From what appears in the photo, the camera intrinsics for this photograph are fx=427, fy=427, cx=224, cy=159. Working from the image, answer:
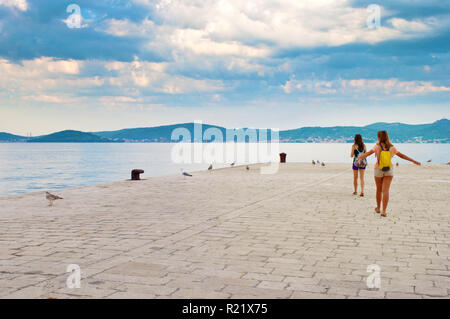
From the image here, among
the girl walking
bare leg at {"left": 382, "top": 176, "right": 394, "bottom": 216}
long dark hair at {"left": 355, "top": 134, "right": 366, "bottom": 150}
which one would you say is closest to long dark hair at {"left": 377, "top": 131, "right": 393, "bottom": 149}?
the girl walking

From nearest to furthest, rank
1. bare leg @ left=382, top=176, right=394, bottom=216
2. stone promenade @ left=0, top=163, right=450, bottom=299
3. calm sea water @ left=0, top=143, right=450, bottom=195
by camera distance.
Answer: stone promenade @ left=0, top=163, right=450, bottom=299
bare leg @ left=382, top=176, right=394, bottom=216
calm sea water @ left=0, top=143, right=450, bottom=195

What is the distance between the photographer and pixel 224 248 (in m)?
6.45

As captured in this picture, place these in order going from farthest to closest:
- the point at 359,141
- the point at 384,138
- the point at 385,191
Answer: the point at 359,141, the point at 384,138, the point at 385,191

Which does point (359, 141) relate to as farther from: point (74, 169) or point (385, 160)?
point (74, 169)

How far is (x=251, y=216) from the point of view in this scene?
9.47 m

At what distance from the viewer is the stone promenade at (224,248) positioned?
461cm

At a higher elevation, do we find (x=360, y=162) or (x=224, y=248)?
→ (x=360, y=162)

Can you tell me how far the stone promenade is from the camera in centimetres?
461

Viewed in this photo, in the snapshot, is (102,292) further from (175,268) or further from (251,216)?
(251,216)

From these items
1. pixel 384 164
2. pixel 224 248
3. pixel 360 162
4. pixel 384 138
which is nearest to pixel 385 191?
pixel 384 164

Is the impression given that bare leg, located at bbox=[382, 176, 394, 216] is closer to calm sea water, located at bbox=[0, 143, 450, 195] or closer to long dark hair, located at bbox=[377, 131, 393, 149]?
long dark hair, located at bbox=[377, 131, 393, 149]
